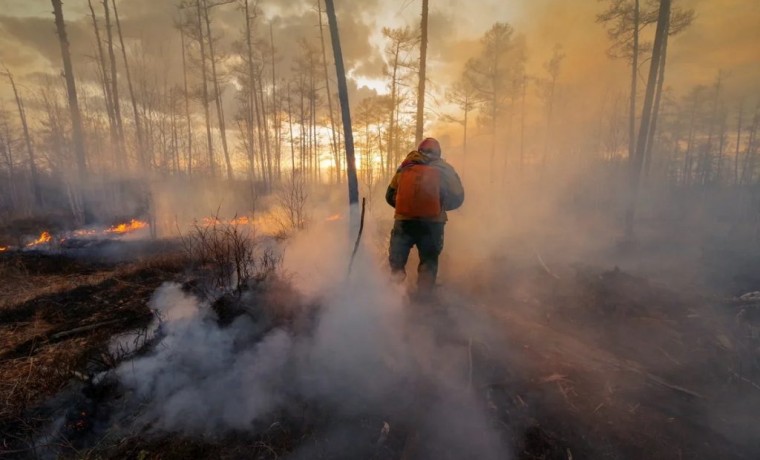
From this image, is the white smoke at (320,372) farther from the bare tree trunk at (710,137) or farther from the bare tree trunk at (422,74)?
the bare tree trunk at (710,137)

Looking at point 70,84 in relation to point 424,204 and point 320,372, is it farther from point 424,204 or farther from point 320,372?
point 320,372

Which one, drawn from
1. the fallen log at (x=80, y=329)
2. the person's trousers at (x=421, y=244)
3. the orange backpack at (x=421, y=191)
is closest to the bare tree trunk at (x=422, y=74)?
the orange backpack at (x=421, y=191)

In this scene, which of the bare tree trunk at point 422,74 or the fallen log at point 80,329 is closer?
the fallen log at point 80,329

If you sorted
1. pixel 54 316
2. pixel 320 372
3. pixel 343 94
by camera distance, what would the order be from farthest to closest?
pixel 343 94
pixel 54 316
pixel 320 372

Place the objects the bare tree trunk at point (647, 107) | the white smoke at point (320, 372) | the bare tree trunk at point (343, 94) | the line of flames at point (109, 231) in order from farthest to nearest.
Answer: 1. the line of flames at point (109, 231)
2. the bare tree trunk at point (647, 107)
3. the bare tree trunk at point (343, 94)
4. the white smoke at point (320, 372)

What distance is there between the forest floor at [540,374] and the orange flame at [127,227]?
6.60 m

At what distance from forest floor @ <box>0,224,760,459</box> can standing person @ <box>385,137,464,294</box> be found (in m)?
1.30

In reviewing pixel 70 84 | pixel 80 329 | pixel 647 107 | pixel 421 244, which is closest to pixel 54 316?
pixel 80 329

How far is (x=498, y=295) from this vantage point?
590cm

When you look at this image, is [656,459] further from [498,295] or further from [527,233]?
[527,233]

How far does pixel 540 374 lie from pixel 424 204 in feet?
7.54

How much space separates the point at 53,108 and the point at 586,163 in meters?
54.5

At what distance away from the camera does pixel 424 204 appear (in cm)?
419

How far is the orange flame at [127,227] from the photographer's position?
39.9 feet
